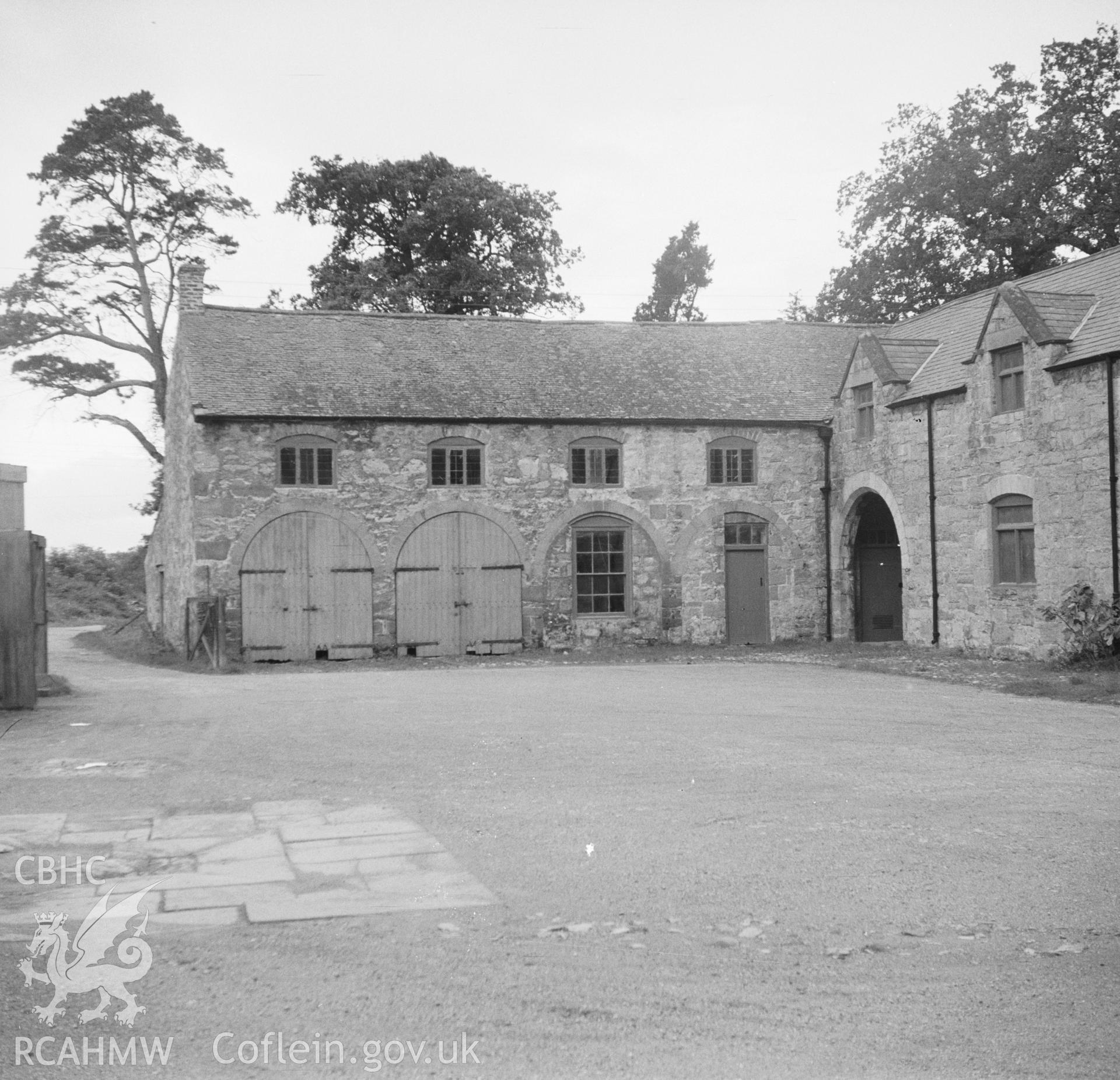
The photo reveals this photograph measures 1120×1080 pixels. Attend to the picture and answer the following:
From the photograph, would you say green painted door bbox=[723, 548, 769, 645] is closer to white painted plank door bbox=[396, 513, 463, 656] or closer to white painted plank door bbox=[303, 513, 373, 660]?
white painted plank door bbox=[396, 513, 463, 656]

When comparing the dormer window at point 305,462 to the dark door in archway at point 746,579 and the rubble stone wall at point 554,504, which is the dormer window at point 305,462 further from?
the dark door in archway at point 746,579

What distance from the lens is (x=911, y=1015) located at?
4.75m

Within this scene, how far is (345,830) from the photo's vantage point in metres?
7.70

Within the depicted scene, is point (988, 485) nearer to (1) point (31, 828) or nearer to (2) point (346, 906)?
(1) point (31, 828)

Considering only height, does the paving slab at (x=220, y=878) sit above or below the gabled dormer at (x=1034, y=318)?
below

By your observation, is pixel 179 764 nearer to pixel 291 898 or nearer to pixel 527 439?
pixel 291 898

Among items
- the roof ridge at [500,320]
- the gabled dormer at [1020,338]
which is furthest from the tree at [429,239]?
the gabled dormer at [1020,338]

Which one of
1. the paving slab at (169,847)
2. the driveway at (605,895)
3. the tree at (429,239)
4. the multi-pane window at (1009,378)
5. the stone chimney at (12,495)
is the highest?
the tree at (429,239)

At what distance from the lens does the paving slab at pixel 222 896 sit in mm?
6078

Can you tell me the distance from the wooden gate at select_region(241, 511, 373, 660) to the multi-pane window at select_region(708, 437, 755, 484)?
7900 mm

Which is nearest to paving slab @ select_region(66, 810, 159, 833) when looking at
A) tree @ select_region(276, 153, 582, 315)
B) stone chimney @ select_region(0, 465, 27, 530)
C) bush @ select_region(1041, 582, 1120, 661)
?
stone chimney @ select_region(0, 465, 27, 530)

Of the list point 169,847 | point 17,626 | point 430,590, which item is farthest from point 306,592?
point 169,847

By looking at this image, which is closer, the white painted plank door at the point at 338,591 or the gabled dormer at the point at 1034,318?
the gabled dormer at the point at 1034,318

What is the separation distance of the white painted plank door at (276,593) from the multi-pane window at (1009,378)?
1371cm
